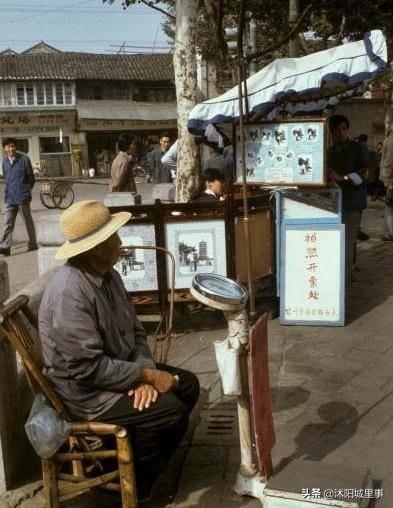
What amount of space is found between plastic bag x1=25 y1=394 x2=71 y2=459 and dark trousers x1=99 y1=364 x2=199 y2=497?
8.7 inches

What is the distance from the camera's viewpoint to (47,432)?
293 cm

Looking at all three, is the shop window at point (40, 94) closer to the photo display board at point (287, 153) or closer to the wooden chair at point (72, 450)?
the photo display board at point (287, 153)

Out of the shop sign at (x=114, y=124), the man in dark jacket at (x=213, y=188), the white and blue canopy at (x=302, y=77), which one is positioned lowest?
the man in dark jacket at (x=213, y=188)

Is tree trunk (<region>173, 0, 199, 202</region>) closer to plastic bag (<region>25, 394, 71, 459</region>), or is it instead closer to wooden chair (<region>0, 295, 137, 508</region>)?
wooden chair (<region>0, 295, 137, 508</region>)

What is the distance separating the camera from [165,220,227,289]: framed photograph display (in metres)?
5.93

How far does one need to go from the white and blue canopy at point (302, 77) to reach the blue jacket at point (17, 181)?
17.5 ft

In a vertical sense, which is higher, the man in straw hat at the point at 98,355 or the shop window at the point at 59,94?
the shop window at the point at 59,94

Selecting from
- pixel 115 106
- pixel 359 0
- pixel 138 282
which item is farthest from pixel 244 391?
pixel 115 106

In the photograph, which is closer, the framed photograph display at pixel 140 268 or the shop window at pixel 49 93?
the framed photograph display at pixel 140 268

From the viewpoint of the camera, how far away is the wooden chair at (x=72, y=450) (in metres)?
3.00

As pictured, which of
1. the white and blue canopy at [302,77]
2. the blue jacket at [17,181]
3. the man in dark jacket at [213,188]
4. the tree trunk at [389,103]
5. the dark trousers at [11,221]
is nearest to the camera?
the white and blue canopy at [302,77]

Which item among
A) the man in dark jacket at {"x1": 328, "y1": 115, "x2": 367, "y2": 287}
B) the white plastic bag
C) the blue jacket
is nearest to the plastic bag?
the white plastic bag

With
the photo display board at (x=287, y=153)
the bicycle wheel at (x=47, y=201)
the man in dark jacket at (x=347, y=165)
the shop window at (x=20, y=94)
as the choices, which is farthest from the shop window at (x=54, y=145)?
the photo display board at (x=287, y=153)

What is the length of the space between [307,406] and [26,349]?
221 centimetres
